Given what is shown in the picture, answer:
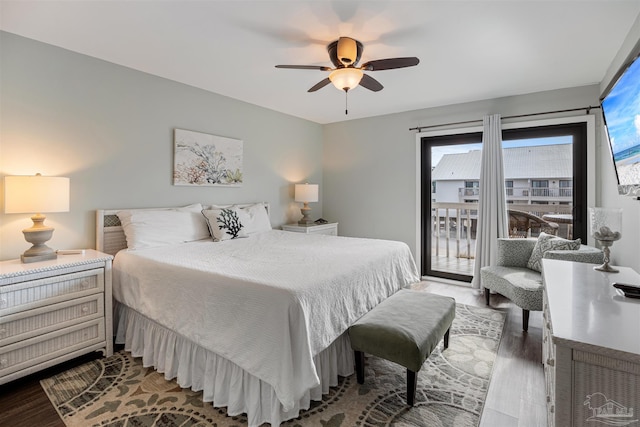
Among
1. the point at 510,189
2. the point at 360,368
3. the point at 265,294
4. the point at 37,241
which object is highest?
the point at 510,189

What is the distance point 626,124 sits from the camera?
6.03 feet

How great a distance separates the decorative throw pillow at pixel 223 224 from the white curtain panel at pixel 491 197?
9.83 feet

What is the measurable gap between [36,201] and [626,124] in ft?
12.8

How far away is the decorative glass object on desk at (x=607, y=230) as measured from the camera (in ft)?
6.14

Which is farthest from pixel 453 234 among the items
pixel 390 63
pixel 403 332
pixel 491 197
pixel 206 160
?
pixel 206 160

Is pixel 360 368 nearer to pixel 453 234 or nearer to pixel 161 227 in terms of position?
pixel 161 227

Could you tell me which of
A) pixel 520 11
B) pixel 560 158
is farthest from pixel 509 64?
pixel 560 158

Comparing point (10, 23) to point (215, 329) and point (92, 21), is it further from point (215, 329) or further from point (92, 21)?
point (215, 329)

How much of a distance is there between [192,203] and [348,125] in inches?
113

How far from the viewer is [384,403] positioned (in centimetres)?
193

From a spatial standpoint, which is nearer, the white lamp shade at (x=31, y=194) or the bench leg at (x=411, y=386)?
the bench leg at (x=411, y=386)

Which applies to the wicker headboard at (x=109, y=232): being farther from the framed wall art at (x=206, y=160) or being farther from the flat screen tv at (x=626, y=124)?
the flat screen tv at (x=626, y=124)

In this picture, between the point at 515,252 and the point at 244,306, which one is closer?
→ the point at 244,306

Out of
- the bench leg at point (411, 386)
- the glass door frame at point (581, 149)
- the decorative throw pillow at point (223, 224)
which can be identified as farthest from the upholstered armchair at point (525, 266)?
the decorative throw pillow at point (223, 224)
